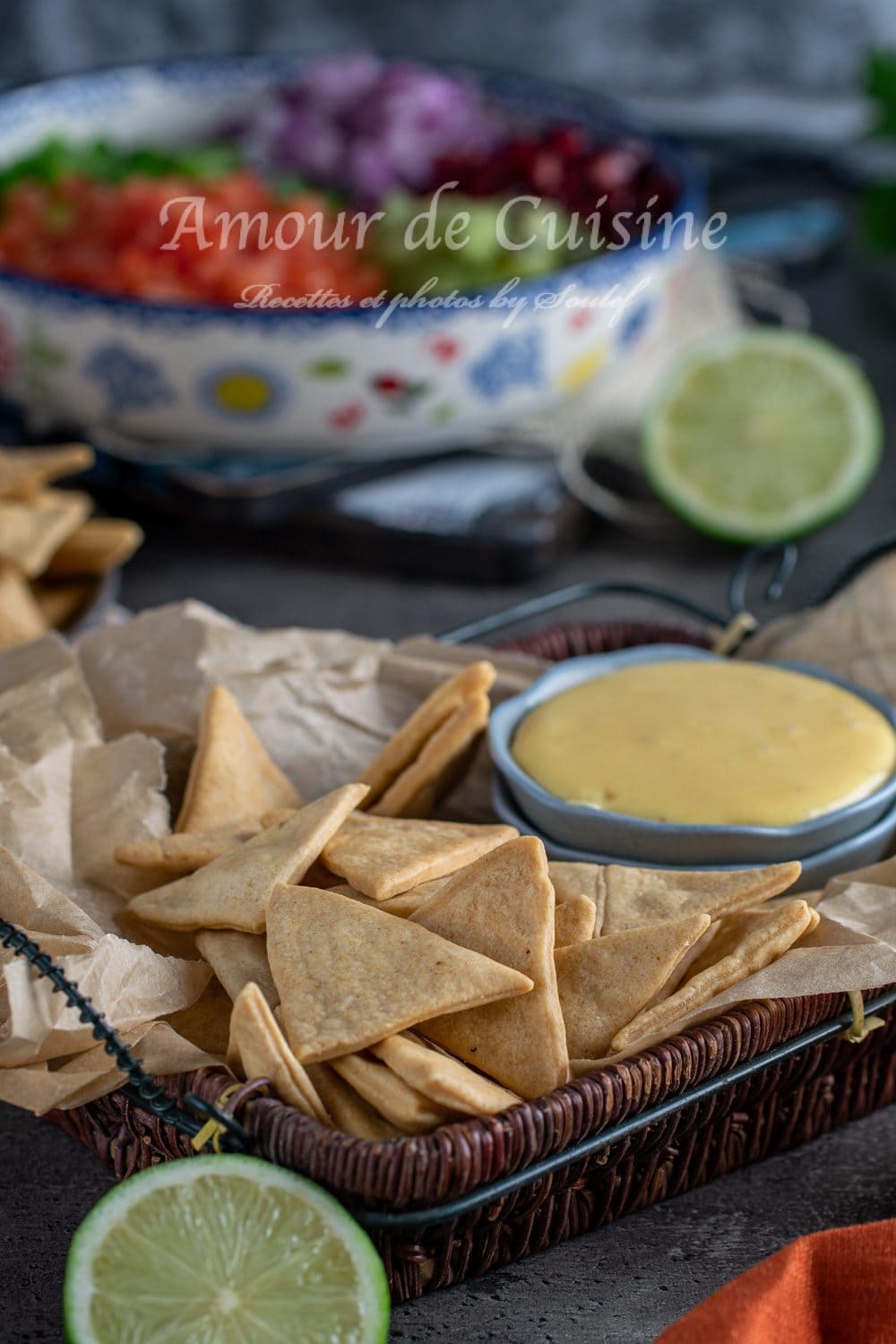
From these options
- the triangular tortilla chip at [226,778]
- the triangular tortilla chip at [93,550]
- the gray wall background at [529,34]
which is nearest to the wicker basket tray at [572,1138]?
the triangular tortilla chip at [226,778]

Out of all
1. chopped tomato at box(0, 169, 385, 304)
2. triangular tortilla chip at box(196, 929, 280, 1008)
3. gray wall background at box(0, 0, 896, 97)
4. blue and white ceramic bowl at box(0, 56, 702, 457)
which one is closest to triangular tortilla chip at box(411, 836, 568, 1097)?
triangular tortilla chip at box(196, 929, 280, 1008)

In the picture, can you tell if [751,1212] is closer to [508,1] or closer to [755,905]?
[755,905]

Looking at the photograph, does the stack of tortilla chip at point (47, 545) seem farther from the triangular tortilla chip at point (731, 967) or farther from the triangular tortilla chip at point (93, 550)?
the triangular tortilla chip at point (731, 967)

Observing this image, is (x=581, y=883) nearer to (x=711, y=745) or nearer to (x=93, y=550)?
(x=711, y=745)

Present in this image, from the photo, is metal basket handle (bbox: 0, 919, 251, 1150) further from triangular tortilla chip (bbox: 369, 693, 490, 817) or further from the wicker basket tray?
triangular tortilla chip (bbox: 369, 693, 490, 817)

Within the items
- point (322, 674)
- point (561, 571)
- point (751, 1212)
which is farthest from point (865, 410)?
point (751, 1212)

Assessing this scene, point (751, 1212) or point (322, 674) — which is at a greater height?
point (322, 674)
